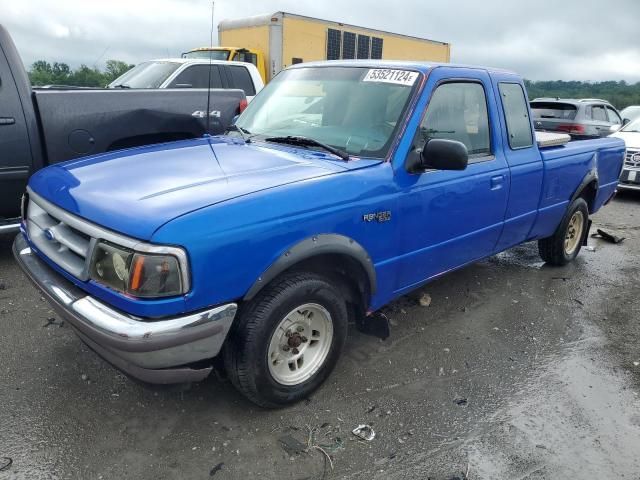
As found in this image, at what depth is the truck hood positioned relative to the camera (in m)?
2.32

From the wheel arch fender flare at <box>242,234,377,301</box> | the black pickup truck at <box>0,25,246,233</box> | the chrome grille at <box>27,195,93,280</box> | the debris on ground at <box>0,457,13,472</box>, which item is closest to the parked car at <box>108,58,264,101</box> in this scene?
the black pickup truck at <box>0,25,246,233</box>

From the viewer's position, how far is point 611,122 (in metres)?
12.5

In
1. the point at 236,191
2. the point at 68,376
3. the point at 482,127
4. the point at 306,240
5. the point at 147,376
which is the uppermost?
the point at 482,127

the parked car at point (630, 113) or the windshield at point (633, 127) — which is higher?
the parked car at point (630, 113)

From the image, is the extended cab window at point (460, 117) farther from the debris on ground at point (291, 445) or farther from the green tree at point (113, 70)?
the green tree at point (113, 70)

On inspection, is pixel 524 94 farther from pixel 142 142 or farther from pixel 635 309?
pixel 142 142

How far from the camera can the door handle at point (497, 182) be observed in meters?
3.78

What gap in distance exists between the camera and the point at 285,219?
2494mm

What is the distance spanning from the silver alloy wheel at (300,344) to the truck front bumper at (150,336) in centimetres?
41

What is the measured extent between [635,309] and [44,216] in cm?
467

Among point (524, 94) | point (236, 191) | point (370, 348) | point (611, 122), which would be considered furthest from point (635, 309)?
point (611, 122)

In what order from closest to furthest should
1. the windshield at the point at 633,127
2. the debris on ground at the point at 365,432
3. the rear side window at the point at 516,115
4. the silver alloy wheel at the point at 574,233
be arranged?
the debris on ground at the point at 365,432 < the rear side window at the point at 516,115 < the silver alloy wheel at the point at 574,233 < the windshield at the point at 633,127

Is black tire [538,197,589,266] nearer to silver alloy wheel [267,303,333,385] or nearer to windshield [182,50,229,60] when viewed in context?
silver alloy wheel [267,303,333,385]

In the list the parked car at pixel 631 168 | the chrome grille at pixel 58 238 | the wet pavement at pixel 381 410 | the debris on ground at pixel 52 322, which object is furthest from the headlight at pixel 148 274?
the parked car at pixel 631 168
